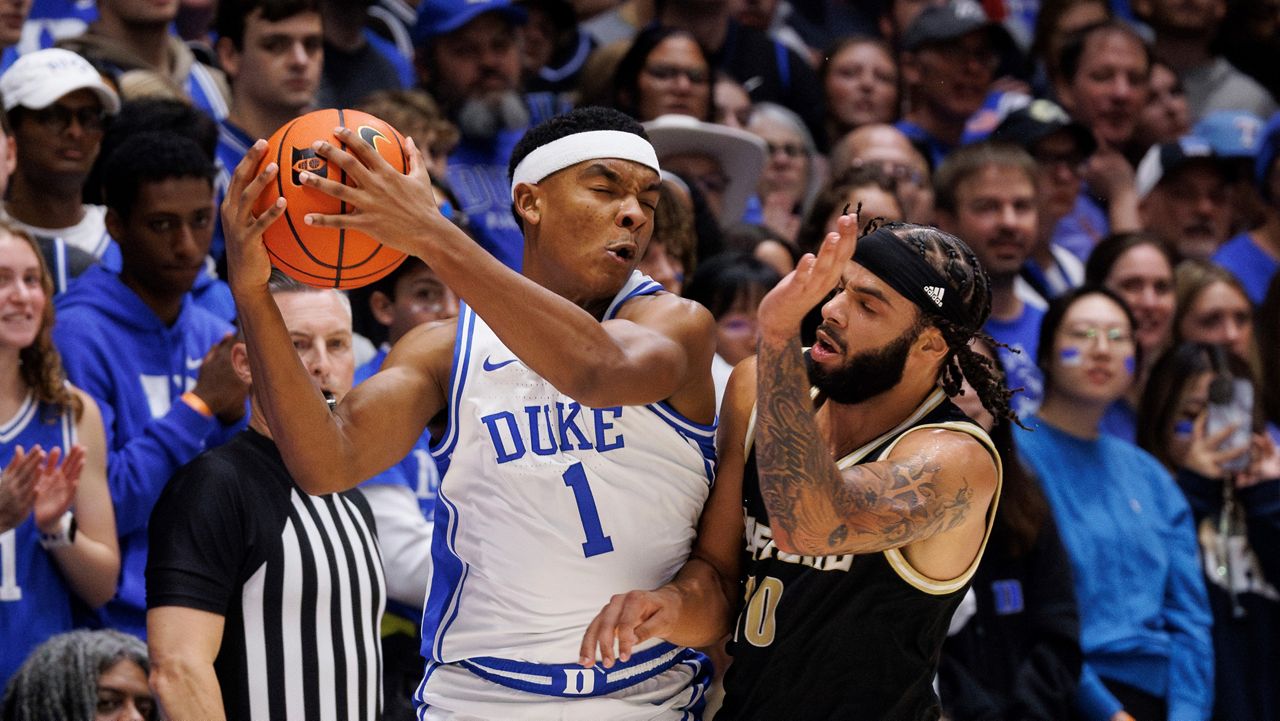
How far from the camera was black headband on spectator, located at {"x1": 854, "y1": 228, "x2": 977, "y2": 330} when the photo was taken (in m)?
4.40

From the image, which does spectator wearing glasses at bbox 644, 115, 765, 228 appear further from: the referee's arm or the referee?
the referee's arm

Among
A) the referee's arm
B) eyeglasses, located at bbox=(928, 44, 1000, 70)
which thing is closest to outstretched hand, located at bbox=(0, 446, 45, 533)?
the referee's arm

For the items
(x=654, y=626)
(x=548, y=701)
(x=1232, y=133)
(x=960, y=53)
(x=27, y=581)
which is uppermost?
(x=960, y=53)

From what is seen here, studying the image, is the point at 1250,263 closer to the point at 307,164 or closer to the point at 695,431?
the point at 695,431

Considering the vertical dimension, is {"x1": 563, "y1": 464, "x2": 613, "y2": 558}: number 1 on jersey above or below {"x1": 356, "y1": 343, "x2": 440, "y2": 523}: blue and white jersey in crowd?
above

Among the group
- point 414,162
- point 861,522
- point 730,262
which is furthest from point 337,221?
point 730,262

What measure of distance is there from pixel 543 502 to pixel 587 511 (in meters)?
0.12

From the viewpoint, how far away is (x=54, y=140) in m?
6.60

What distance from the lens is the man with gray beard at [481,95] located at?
8.00 metres

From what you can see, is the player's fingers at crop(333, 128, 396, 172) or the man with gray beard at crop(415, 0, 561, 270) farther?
the man with gray beard at crop(415, 0, 561, 270)

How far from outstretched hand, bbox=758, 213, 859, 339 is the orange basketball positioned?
1.00 metres

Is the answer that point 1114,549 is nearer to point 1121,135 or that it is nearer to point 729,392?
point 729,392

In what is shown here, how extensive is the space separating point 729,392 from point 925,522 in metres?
0.80

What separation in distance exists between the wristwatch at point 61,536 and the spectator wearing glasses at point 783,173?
4.48m
